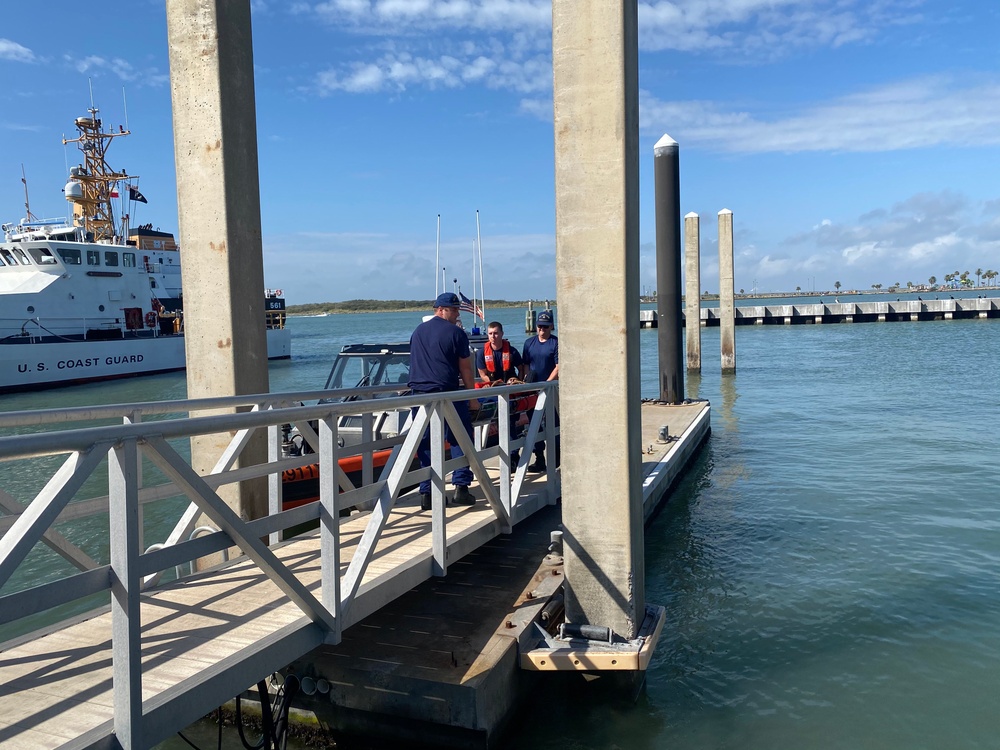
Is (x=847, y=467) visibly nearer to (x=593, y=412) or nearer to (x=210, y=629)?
(x=593, y=412)

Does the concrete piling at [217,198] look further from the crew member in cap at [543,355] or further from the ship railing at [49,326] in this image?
the ship railing at [49,326]

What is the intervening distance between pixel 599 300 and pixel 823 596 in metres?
4.37

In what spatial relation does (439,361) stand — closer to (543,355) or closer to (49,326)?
(543,355)

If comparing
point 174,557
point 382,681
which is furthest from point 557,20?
point 382,681

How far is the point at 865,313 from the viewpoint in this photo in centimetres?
5969

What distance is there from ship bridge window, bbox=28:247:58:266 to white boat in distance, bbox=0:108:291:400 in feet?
0.15

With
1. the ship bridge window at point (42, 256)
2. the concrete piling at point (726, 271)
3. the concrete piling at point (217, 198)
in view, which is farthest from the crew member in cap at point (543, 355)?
the ship bridge window at point (42, 256)

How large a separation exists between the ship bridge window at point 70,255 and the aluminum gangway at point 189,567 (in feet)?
111

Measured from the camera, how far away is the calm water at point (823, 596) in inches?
199

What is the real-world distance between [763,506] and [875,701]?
516 centimetres

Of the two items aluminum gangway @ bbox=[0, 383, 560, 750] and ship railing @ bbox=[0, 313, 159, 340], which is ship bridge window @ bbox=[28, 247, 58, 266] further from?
aluminum gangway @ bbox=[0, 383, 560, 750]

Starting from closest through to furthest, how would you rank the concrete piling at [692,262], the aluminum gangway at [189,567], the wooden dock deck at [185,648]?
the aluminum gangway at [189,567]
the wooden dock deck at [185,648]
the concrete piling at [692,262]

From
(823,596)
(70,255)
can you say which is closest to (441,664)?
(823,596)

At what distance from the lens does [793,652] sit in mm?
6094
